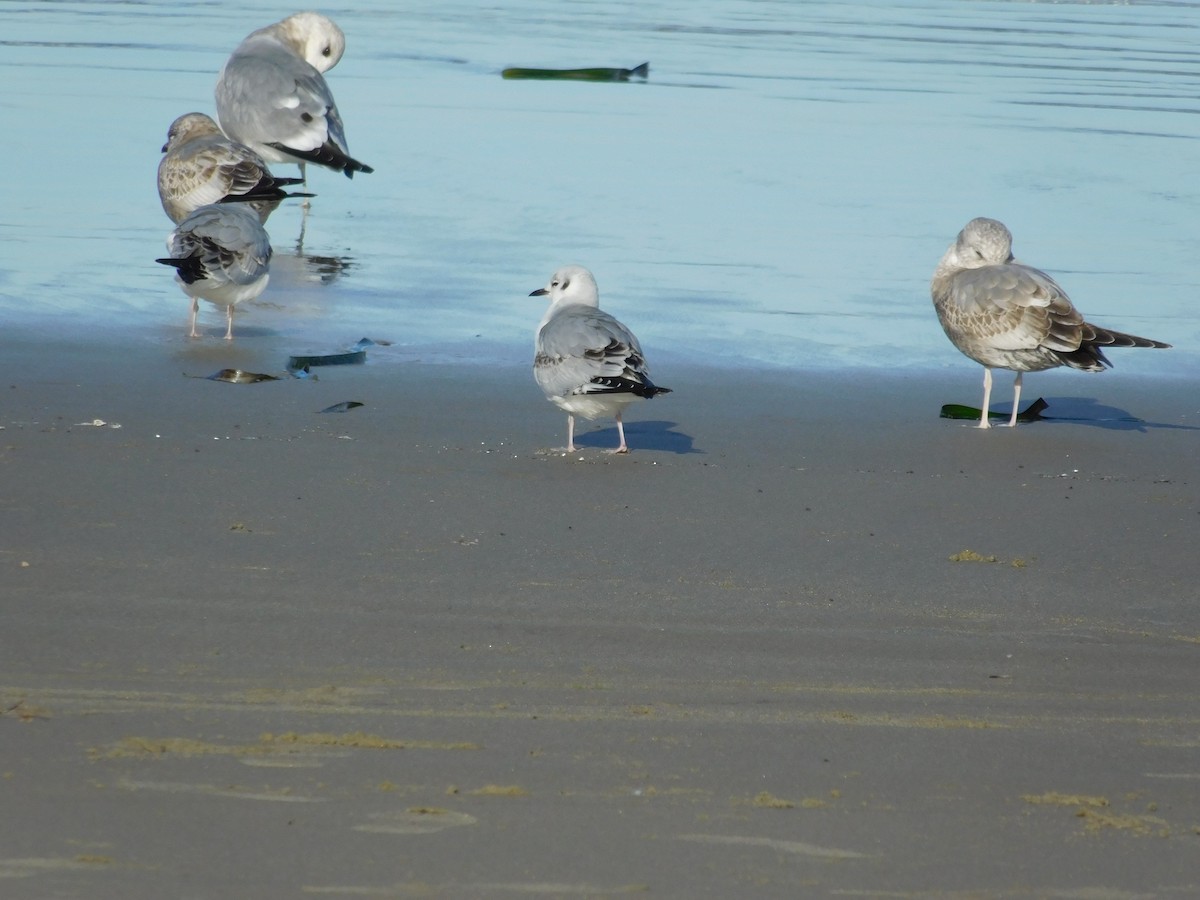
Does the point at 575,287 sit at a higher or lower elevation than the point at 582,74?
lower

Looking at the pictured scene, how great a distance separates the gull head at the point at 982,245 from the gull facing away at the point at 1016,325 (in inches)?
0.9

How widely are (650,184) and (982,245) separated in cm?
456

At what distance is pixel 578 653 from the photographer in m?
4.52

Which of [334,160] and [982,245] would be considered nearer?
[982,245]

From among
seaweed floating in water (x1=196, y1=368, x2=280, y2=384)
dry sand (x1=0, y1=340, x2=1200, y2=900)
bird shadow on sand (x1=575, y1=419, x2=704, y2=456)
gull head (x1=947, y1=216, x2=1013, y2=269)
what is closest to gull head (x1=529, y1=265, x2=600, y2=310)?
bird shadow on sand (x1=575, y1=419, x2=704, y2=456)

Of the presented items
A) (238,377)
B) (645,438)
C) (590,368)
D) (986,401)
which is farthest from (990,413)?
(238,377)

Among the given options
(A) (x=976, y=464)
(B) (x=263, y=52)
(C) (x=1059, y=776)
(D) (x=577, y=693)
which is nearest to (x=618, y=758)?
(D) (x=577, y=693)

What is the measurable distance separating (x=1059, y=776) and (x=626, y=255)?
702cm

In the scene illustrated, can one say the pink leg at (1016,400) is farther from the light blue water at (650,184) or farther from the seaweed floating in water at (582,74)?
the seaweed floating in water at (582,74)

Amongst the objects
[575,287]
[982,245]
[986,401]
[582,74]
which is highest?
[582,74]

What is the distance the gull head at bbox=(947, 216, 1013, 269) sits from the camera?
845 centimetres

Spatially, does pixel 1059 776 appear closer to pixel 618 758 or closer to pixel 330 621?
pixel 618 758

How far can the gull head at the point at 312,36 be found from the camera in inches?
567

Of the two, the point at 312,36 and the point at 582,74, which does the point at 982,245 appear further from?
A: the point at 582,74
